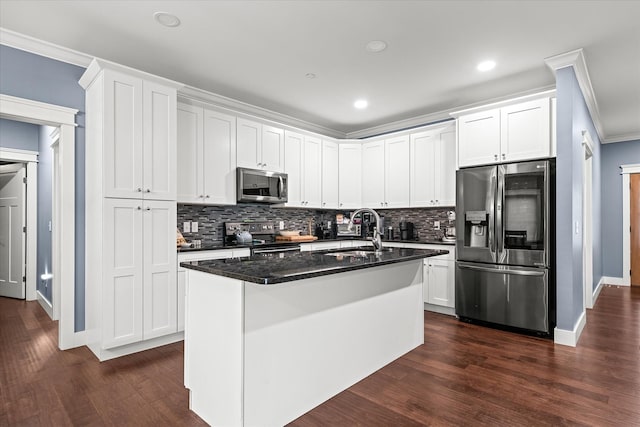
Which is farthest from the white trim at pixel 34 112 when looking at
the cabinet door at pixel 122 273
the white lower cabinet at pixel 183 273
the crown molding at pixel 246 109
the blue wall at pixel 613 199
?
the blue wall at pixel 613 199

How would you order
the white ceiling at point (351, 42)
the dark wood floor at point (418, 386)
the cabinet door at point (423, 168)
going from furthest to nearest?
the cabinet door at point (423, 168), the white ceiling at point (351, 42), the dark wood floor at point (418, 386)

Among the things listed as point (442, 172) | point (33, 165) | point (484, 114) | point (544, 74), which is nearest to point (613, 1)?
point (544, 74)

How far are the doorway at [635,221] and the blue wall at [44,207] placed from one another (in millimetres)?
9407

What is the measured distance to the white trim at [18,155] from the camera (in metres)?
4.72

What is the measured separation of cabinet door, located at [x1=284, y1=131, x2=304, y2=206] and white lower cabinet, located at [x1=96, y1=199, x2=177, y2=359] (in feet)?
6.14

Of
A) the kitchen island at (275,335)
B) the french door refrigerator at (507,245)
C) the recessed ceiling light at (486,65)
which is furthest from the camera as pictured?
the french door refrigerator at (507,245)

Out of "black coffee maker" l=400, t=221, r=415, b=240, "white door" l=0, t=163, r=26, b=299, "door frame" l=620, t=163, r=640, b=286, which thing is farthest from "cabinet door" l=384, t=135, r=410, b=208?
"white door" l=0, t=163, r=26, b=299

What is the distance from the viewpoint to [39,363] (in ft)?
9.65

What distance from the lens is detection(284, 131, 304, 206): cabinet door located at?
4938mm

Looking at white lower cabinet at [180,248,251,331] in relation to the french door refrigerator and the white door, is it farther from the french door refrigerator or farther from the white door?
the white door

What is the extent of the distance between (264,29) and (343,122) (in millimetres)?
2889

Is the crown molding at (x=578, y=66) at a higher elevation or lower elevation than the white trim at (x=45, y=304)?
higher

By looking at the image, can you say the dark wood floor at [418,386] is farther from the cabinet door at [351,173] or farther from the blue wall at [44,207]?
the cabinet door at [351,173]

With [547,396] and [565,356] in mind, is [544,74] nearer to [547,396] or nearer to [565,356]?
[565,356]
